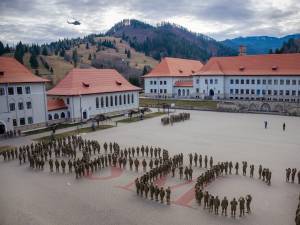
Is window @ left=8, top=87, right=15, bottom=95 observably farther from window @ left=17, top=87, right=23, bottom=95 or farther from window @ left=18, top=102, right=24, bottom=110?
window @ left=18, top=102, right=24, bottom=110

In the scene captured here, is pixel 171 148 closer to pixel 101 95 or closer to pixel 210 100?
pixel 101 95

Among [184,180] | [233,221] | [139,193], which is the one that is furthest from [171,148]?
[233,221]

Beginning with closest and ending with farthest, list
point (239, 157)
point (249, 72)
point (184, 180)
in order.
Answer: point (184, 180), point (239, 157), point (249, 72)

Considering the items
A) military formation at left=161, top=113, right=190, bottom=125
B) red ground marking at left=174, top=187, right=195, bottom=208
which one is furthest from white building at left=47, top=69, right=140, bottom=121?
red ground marking at left=174, top=187, right=195, bottom=208

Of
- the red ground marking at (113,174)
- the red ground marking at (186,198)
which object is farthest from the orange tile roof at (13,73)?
the red ground marking at (186,198)

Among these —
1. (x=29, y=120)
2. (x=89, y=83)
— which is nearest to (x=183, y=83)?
(x=89, y=83)

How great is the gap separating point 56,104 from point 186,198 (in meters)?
31.4

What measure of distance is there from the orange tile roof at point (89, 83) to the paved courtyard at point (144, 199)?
17.7m

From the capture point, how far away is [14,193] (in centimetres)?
1845

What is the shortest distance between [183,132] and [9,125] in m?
21.5

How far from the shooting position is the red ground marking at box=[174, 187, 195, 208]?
53.9ft

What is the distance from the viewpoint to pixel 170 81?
248 ft

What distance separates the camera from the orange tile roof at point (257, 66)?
60144 millimetres

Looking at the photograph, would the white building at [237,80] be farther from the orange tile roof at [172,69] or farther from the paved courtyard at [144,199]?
the paved courtyard at [144,199]
